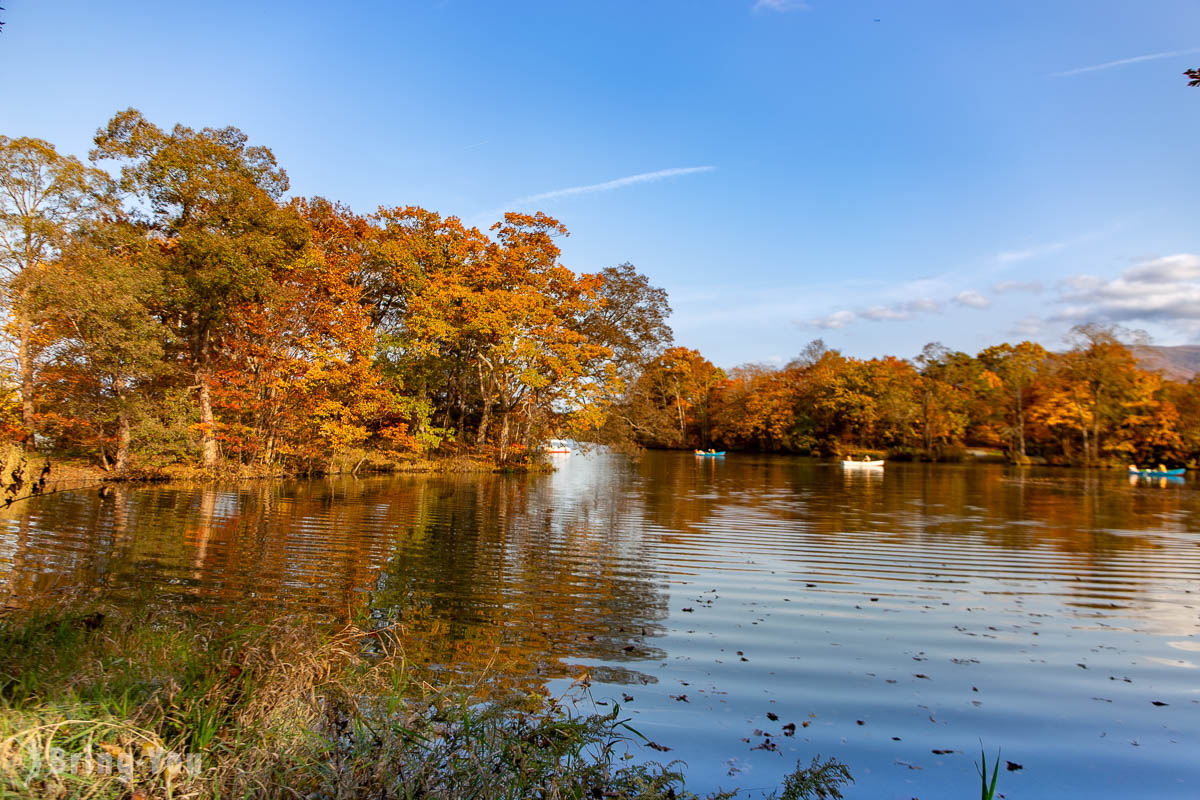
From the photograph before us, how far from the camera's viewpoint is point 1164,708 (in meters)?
5.56

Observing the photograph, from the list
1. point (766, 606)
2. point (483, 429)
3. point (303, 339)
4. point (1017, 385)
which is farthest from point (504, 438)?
point (1017, 385)

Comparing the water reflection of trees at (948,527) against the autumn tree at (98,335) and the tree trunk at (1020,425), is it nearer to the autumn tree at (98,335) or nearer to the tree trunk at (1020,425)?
the autumn tree at (98,335)

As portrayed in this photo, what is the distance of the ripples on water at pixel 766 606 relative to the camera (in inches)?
187

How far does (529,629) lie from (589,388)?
2523cm

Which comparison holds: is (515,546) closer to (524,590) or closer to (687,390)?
(524,590)

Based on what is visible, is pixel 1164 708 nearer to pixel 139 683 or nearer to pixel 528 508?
pixel 139 683

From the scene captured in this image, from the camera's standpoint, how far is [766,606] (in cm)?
850

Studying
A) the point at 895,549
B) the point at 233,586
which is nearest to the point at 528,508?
the point at 895,549

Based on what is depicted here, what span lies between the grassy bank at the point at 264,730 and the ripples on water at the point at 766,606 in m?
0.95

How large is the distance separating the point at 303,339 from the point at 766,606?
19799 mm

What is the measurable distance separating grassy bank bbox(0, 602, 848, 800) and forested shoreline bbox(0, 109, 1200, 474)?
17.2m

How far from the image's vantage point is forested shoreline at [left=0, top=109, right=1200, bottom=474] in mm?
19078

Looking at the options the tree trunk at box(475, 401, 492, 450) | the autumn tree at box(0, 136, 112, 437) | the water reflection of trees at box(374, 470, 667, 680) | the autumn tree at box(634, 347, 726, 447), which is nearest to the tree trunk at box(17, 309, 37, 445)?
the autumn tree at box(0, 136, 112, 437)

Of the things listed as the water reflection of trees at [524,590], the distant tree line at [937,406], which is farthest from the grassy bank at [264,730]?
the distant tree line at [937,406]
